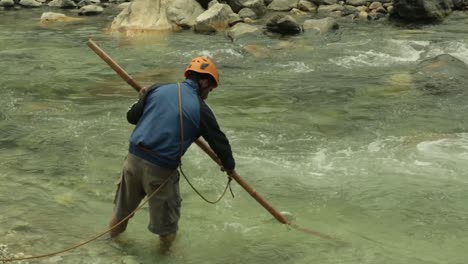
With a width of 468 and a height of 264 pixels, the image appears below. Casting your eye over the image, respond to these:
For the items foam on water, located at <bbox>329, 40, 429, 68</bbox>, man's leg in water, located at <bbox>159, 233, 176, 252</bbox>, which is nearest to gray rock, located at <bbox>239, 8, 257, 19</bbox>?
foam on water, located at <bbox>329, 40, 429, 68</bbox>

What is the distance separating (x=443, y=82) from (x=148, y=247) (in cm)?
887

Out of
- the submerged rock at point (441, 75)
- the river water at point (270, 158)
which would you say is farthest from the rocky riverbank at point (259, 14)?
the submerged rock at point (441, 75)

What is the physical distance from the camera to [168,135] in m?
4.64

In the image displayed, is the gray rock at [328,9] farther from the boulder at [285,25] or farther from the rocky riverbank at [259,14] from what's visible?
the boulder at [285,25]

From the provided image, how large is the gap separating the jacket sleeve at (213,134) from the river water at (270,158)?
124 centimetres

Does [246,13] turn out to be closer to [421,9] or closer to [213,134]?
[421,9]

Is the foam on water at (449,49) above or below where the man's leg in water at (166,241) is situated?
below

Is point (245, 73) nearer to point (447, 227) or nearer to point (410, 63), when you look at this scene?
point (410, 63)

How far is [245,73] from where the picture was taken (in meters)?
13.8

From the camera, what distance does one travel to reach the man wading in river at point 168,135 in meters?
4.61

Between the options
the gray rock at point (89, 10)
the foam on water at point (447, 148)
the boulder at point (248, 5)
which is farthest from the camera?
the gray rock at point (89, 10)

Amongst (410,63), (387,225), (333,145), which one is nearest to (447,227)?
(387,225)

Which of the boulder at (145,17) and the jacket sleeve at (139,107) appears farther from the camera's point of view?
the boulder at (145,17)

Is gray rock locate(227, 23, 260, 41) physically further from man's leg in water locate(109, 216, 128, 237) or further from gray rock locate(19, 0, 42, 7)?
man's leg in water locate(109, 216, 128, 237)
